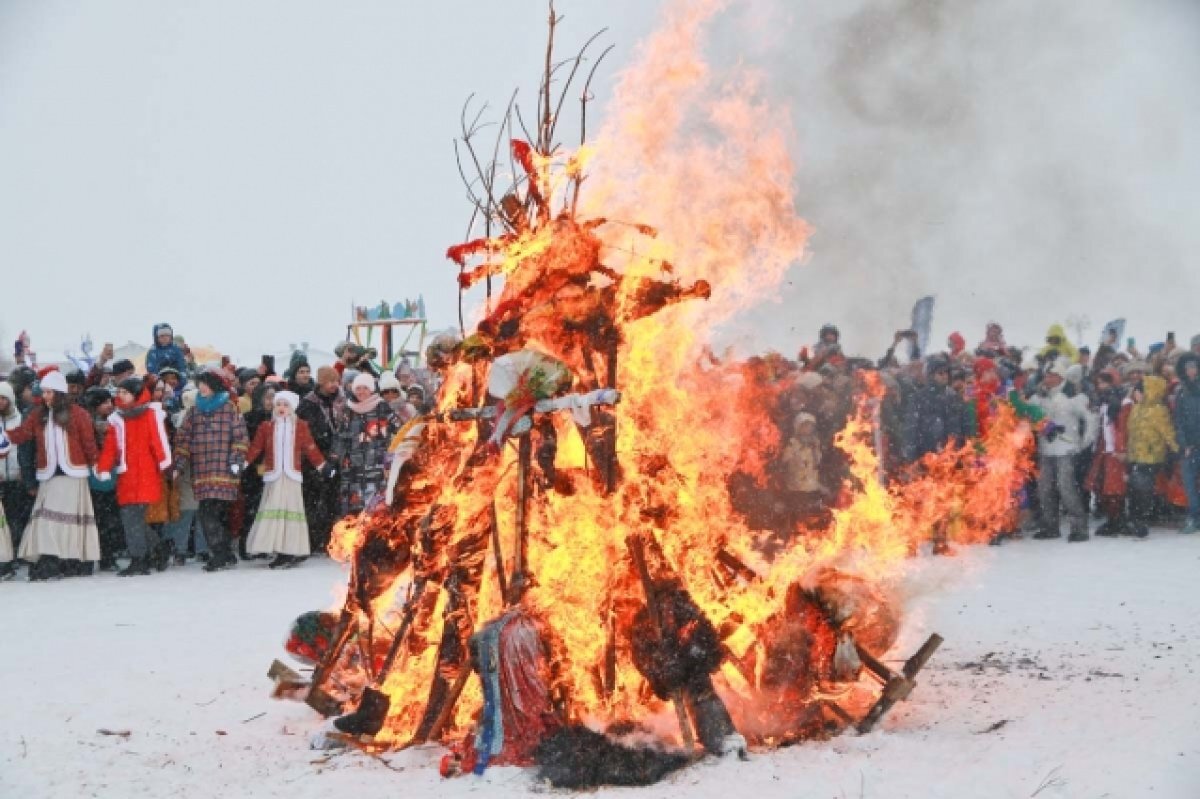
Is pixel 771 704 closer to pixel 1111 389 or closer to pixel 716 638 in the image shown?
pixel 716 638

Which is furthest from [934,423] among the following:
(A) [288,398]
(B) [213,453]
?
(B) [213,453]

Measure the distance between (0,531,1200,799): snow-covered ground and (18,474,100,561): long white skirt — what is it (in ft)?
4.10

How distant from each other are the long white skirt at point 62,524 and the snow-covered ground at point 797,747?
49.1 inches

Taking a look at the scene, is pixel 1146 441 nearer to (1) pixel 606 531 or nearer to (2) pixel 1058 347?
(2) pixel 1058 347

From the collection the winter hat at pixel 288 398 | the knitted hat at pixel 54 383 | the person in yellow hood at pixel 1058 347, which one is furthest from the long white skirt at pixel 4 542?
the person in yellow hood at pixel 1058 347

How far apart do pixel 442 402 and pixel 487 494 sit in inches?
31.8

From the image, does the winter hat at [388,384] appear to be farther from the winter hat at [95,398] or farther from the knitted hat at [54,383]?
the knitted hat at [54,383]

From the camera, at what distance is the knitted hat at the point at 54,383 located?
11.5 m

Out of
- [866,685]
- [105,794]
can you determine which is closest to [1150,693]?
[866,685]

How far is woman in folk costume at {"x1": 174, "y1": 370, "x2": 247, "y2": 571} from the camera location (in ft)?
38.2

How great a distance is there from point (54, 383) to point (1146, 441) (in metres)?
11.0

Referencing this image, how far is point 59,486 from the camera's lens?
37.2ft

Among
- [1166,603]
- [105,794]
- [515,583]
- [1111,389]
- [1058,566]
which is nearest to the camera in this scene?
[105,794]

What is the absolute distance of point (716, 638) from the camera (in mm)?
5379
